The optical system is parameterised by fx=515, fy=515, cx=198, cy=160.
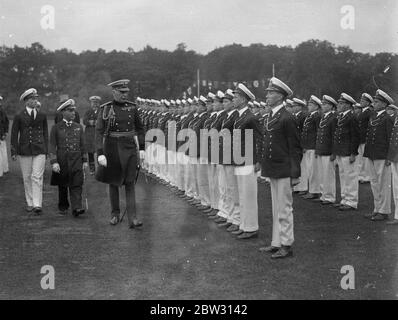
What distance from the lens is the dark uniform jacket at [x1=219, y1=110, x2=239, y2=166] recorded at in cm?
788

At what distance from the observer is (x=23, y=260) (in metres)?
6.14

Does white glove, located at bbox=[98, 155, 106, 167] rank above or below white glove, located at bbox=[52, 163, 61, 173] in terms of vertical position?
above

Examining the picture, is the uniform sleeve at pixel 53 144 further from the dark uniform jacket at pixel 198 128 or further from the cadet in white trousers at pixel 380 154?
the cadet in white trousers at pixel 380 154

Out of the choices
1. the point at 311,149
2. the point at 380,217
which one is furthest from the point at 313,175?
the point at 380,217

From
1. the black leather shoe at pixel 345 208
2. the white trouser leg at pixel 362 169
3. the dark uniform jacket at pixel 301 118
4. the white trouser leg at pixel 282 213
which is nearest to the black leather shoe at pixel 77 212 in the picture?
the white trouser leg at pixel 282 213

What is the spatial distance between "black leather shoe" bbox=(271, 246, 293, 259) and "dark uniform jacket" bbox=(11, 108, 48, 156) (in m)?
4.78

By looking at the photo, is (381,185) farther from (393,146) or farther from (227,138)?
(227,138)

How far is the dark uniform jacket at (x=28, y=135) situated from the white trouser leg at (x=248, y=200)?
374 centimetres

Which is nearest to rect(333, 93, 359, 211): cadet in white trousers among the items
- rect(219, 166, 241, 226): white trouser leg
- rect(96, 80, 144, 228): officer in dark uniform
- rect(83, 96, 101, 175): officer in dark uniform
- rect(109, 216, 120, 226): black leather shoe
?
rect(219, 166, 241, 226): white trouser leg

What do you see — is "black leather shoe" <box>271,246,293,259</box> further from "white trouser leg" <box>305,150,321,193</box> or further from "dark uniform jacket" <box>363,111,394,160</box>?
"white trouser leg" <box>305,150,321,193</box>

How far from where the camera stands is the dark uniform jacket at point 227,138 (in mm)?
7875

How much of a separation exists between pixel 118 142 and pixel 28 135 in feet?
6.37

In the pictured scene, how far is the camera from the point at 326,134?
10.3 metres
